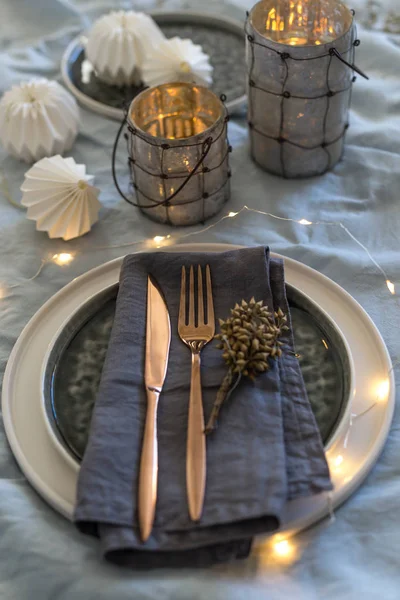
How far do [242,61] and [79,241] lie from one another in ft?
1.19

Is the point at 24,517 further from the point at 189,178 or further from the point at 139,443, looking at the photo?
the point at 189,178

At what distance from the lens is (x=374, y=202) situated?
745mm

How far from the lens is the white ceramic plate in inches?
18.9

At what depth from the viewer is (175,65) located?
0.81 metres

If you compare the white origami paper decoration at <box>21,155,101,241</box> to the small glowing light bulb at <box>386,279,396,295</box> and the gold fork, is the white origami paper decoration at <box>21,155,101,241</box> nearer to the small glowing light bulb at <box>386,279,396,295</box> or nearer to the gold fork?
the gold fork

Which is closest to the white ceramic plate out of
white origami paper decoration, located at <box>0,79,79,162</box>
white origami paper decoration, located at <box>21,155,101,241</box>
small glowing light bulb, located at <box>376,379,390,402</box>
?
small glowing light bulb, located at <box>376,379,390,402</box>

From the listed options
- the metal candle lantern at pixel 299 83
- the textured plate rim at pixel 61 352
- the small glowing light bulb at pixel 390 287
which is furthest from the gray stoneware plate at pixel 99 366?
the metal candle lantern at pixel 299 83

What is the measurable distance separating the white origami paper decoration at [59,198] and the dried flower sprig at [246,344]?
0.25m

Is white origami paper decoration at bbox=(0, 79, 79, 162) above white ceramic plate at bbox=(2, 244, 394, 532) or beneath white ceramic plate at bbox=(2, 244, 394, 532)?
above

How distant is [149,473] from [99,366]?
0.13 m

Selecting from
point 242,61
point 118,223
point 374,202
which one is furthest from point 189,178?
point 242,61

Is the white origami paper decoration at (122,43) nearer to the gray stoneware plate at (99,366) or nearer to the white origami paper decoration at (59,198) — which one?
the white origami paper decoration at (59,198)

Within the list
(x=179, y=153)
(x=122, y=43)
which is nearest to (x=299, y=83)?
(x=179, y=153)

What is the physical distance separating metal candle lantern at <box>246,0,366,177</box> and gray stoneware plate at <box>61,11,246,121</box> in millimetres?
106
